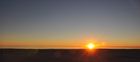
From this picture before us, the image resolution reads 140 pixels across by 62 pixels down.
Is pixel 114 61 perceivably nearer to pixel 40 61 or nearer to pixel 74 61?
pixel 74 61

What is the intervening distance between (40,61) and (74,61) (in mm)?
3143

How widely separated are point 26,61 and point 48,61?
6.79 ft

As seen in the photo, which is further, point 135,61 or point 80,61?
point 135,61

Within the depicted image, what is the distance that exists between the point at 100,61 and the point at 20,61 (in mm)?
7566

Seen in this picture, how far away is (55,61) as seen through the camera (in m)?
30.3

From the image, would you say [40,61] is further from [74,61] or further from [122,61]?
[122,61]

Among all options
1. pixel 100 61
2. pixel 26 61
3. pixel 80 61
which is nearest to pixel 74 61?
pixel 80 61

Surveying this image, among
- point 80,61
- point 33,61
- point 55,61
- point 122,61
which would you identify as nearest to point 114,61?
point 122,61

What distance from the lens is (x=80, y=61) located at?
28.9m

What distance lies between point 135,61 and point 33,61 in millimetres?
9908

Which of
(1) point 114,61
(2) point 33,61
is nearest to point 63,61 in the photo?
(2) point 33,61

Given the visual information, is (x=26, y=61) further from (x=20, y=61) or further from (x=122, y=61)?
(x=122, y=61)

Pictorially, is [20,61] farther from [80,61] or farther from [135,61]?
[135,61]

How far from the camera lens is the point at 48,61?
29.9 m
